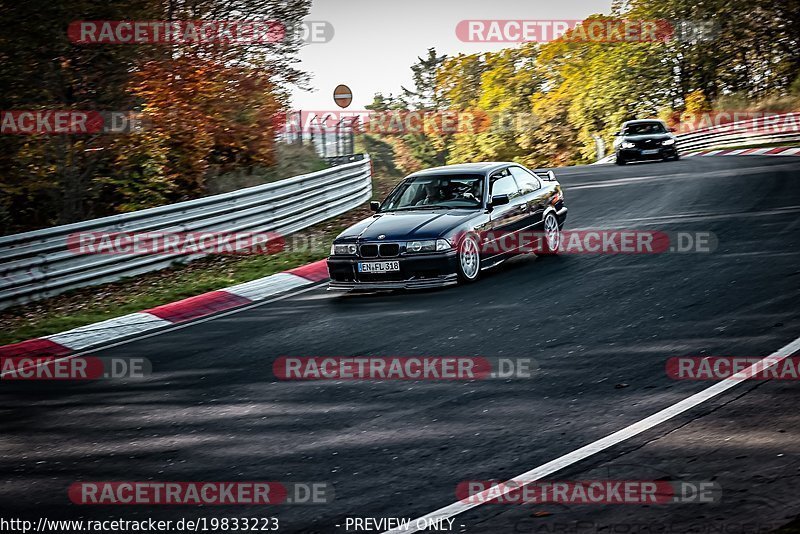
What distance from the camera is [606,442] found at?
570cm

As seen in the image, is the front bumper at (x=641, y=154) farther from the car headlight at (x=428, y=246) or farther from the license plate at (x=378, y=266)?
the license plate at (x=378, y=266)

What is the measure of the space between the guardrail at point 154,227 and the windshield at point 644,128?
45.3ft

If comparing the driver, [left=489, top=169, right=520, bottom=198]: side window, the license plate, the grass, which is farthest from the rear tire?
the grass

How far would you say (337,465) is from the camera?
18.7 feet

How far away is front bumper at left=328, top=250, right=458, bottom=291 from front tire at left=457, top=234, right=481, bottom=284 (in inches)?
5.6

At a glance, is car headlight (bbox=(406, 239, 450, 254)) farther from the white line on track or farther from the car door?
the white line on track

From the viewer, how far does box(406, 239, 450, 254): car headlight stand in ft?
36.3

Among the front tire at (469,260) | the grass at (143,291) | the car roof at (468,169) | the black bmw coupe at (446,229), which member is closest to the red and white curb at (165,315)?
the grass at (143,291)

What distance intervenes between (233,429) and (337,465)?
1.29 metres

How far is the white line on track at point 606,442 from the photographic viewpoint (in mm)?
4863

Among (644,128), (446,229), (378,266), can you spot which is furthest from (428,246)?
(644,128)

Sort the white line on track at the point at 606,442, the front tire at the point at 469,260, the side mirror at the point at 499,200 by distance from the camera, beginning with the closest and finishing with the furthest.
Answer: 1. the white line on track at the point at 606,442
2. the front tire at the point at 469,260
3. the side mirror at the point at 499,200

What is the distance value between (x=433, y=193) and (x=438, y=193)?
0.23 ft

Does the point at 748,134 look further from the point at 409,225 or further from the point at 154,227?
the point at 409,225
